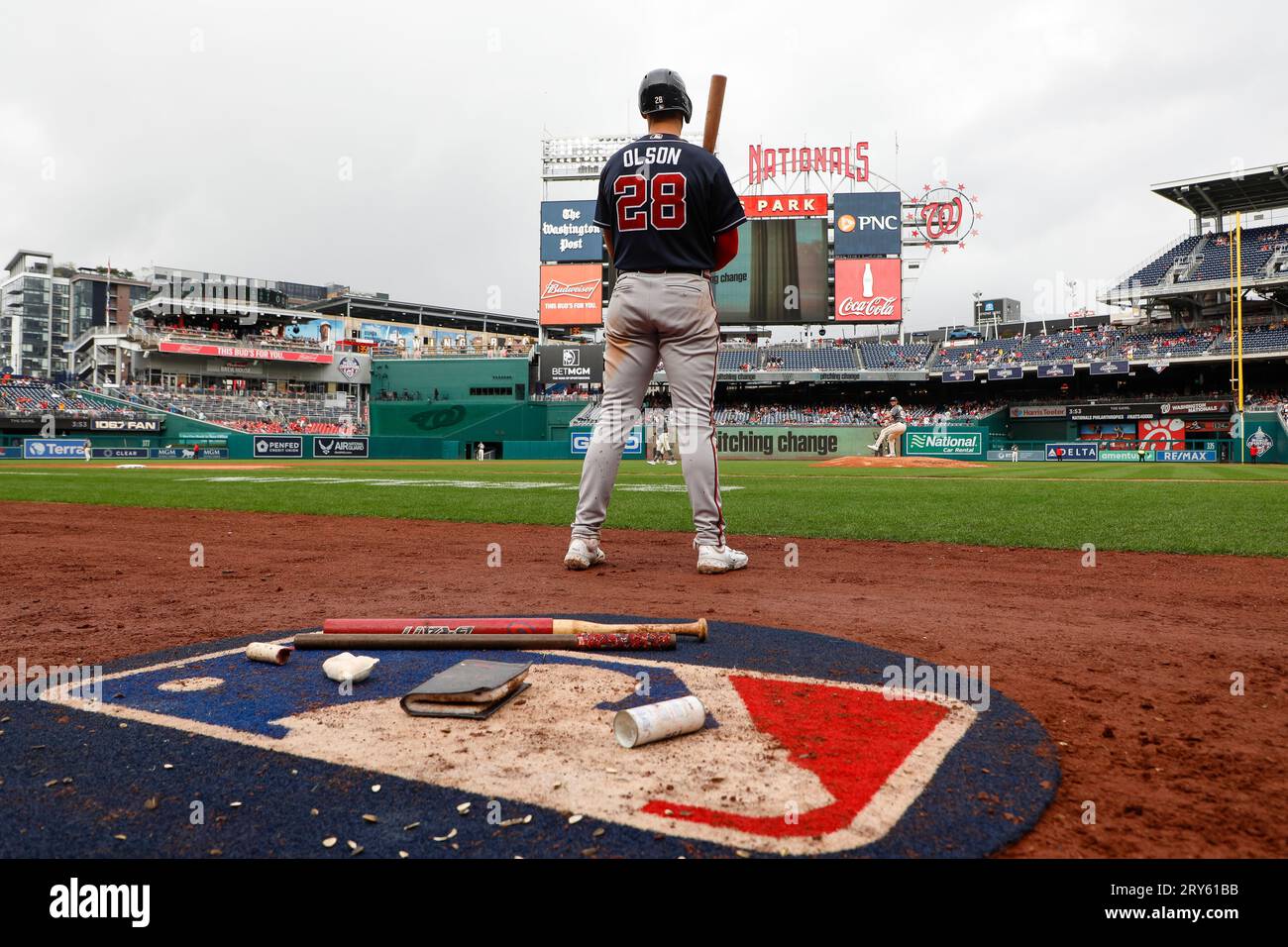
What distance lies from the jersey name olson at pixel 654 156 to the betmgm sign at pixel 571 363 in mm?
39741

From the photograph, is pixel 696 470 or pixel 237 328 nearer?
pixel 696 470

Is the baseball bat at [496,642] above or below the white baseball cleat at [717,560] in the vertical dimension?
below

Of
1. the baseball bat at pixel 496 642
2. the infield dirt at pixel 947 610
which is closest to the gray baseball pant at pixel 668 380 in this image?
the infield dirt at pixel 947 610

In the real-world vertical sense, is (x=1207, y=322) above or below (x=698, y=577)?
above

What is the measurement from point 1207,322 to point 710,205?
45957 mm

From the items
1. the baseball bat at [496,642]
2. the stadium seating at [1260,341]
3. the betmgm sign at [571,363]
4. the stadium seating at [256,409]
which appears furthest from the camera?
the betmgm sign at [571,363]

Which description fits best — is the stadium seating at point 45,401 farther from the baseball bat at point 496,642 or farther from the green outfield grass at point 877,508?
the baseball bat at point 496,642

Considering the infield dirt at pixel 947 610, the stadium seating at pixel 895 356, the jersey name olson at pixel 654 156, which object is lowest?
the infield dirt at pixel 947 610

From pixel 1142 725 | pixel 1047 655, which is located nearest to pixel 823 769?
pixel 1142 725

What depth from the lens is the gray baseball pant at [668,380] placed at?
3980mm

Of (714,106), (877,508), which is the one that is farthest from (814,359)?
(714,106)

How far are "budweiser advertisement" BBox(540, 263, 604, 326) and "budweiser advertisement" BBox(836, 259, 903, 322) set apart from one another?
41.9 feet
